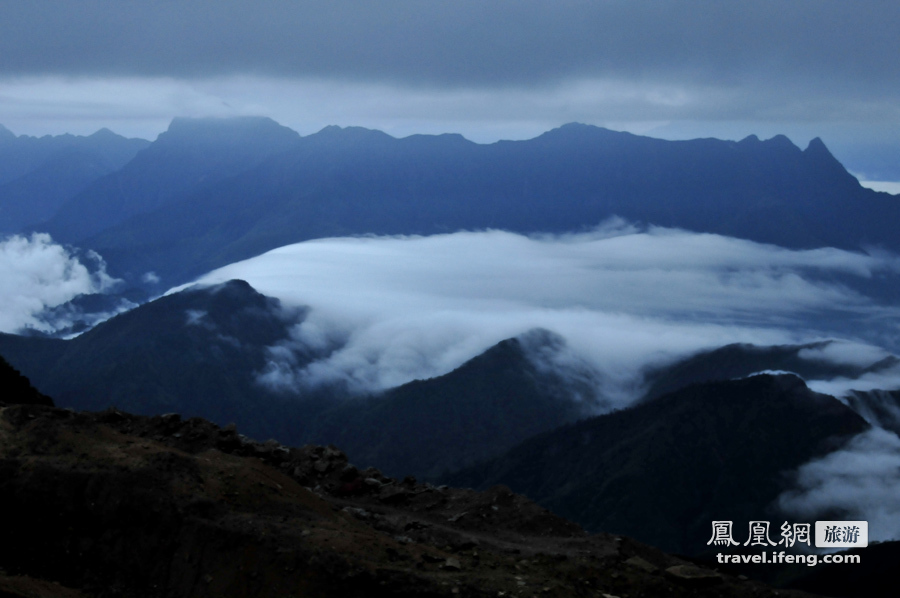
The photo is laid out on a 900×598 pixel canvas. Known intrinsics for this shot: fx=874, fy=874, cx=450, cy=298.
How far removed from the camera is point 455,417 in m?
175

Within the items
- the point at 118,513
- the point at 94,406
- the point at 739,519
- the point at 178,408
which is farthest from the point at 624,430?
the point at 118,513

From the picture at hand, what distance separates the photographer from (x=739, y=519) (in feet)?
363

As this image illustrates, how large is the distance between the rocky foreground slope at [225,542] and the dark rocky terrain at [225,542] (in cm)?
3

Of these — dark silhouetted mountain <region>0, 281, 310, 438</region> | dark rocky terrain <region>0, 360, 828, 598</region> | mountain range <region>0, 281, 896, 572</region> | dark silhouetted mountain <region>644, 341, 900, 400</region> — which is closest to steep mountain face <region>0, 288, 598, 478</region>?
dark silhouetted mountain <region>0, 281, 310, 438</region>

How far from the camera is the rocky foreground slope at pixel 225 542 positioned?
21609 mm

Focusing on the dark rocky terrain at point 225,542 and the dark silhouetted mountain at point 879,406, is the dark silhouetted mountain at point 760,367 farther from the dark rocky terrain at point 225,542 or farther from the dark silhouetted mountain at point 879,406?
the dark rocky terrain at point 225,542

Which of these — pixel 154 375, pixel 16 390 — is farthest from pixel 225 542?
pixel 154 375

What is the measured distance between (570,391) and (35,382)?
374 ft

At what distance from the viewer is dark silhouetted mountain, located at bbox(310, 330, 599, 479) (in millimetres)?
Answer: 160500

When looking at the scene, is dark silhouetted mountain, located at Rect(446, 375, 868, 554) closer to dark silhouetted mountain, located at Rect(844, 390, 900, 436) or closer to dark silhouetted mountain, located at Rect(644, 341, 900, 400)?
dark silhouetted mountain, located at Rect(844, 390, 900, 436)

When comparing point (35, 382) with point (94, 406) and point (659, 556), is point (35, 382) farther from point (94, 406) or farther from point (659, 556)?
point (659, 556)

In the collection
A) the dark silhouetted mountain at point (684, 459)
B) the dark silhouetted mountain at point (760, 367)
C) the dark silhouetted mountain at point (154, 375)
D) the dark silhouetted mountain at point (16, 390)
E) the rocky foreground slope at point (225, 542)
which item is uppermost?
the dark silhouetted mountain at point (760, 367)

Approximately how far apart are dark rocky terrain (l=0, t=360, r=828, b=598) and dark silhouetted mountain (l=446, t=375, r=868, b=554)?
87.4m

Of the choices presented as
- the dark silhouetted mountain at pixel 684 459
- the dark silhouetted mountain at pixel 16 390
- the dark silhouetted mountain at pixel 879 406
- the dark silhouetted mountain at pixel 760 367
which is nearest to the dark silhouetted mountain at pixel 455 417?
the dark silhouetted mountain at pixel 684 459
